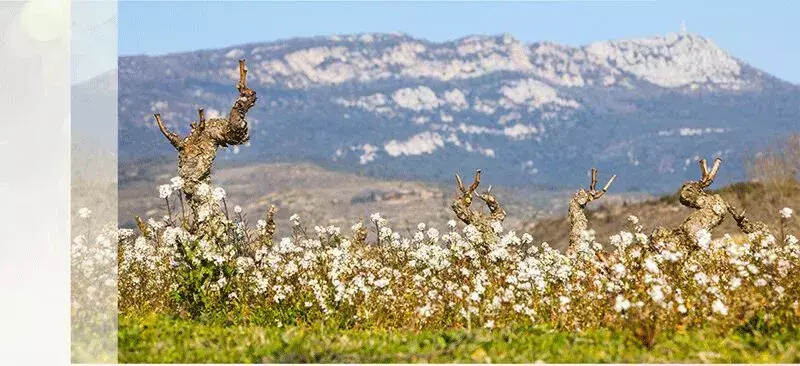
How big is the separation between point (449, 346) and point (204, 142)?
229 inches

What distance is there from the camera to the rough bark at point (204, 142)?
14.3 metres

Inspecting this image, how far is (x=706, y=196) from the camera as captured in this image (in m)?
Answer: 18.0

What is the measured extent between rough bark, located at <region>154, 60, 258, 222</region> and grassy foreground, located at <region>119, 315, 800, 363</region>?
382 centimetres

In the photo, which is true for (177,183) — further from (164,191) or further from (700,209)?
(700,209)

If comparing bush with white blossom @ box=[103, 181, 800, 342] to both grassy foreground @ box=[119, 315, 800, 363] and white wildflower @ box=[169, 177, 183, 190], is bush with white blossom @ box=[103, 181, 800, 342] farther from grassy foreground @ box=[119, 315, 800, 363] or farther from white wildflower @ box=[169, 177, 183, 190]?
grassy foreground @ box=[119, 315, 800, 363]

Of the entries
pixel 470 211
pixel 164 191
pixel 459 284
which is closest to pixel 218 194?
pixel 164 191

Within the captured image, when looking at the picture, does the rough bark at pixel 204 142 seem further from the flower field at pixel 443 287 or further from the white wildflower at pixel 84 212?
the white wildflower at pixel 84 212

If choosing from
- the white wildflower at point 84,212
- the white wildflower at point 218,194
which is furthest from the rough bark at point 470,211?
the white wildflower at point 84,212

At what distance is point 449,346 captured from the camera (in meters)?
9.63

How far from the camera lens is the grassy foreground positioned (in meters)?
9.25

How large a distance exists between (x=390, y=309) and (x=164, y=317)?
2300 mm

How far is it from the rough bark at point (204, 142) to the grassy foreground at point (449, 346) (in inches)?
150

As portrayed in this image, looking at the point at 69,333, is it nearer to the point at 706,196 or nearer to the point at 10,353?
the point at 10,353

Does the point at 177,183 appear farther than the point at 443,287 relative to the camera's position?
No
